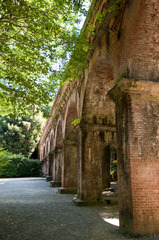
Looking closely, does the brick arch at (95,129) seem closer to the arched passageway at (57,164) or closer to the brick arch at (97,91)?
the brick arch at (97,91)

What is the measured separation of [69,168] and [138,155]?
29.4 ft

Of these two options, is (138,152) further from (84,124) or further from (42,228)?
(84,124)

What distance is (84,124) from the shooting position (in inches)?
381

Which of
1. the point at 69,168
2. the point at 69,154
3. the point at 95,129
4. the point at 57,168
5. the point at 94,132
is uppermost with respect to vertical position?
the point at 95,129

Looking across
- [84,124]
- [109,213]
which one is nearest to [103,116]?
[84,124]

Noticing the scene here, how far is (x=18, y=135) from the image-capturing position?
3975cm

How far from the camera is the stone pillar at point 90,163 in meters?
9.20

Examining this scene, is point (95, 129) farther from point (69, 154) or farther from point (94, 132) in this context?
point (69, 154)

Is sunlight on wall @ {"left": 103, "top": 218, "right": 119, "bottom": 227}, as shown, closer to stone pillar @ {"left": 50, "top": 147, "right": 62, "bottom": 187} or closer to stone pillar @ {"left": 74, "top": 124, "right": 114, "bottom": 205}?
stone pillar @ {"left": 74, "top": 124, "right": 114, "bottom": 205}

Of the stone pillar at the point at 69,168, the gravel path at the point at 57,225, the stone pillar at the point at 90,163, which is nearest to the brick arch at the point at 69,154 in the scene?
the stone pillar at the point at 69,168

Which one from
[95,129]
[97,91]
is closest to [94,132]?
[95,129]

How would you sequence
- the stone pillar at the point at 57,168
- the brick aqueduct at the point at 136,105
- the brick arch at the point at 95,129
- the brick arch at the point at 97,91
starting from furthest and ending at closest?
the stone pillar at the point at 57,168 → the brick arch at the point at 95,129 → the brick arch at the point at 97,91 → the brick aqueduct at the point at 136,105

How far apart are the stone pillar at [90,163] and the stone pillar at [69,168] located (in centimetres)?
368

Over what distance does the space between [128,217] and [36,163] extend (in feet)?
105
